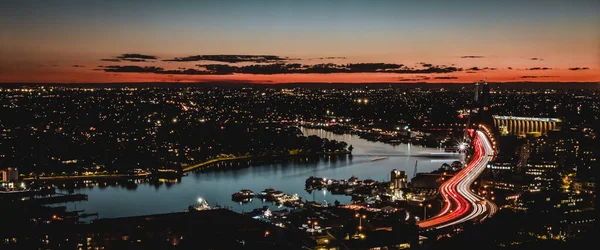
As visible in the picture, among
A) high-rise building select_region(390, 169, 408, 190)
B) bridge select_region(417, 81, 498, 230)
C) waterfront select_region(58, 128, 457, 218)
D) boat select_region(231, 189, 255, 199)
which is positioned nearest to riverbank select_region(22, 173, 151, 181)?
waterfront select_region(58, 128, 457, 218)

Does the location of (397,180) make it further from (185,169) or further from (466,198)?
(185,169)

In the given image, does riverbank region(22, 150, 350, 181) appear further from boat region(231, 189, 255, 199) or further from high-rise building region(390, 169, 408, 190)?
high-rise building region(390, 169, 408, 190)

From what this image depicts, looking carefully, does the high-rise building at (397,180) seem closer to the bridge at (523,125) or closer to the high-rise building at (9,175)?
the high-rise building at (9,175)

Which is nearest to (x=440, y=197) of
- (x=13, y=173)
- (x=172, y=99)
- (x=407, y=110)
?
(x=13, y=173)

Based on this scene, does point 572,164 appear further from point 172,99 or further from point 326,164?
point 172,99

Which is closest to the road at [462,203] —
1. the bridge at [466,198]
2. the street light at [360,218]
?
the bridge at [466,198]

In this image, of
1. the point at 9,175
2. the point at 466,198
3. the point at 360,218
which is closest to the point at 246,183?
the point at 9,175
